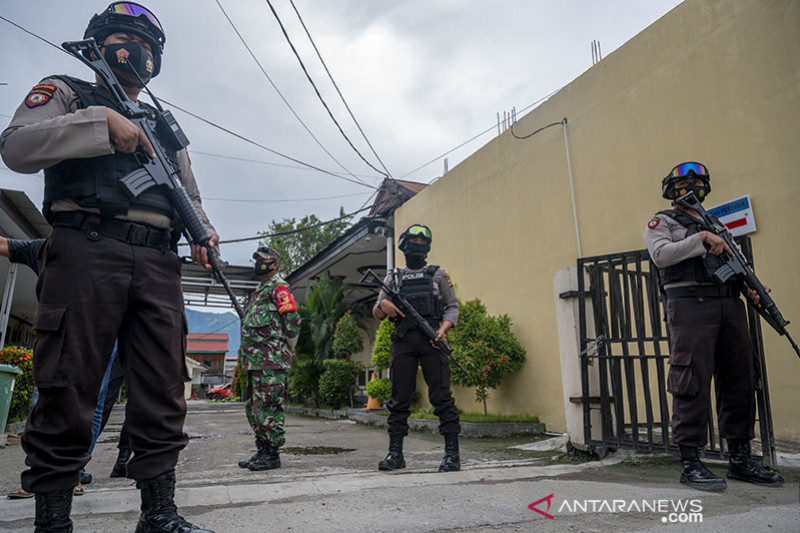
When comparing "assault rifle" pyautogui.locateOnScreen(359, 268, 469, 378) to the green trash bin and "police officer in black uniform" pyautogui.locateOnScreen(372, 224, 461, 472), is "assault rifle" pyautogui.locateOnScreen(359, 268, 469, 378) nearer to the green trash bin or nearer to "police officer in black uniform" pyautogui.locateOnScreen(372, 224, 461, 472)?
"police officer in black uniform" pyautogui.locateOnScreen(372, 224, 461, 472)

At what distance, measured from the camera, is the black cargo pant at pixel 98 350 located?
167cm

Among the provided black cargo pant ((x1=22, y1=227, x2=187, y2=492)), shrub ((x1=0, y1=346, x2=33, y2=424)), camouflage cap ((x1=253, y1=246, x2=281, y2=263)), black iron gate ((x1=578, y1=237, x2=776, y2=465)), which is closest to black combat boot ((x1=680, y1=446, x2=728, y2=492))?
black iron gate ((x1=578, y1=237, x2=776, y2=465))

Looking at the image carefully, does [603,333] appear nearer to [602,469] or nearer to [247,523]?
[602,469]

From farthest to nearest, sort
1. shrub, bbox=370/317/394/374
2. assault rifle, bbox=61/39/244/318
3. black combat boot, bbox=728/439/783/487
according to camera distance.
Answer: shrub, bbox=370/317/394/374 < black combat boot, bbox=728/439/783/487 < assault rifle, bbox=61/39/244/318

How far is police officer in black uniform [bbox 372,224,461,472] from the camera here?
12.4 feet

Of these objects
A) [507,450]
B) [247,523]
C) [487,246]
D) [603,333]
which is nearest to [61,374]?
A: [247,523]

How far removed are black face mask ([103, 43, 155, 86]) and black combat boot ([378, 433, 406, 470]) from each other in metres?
2.70

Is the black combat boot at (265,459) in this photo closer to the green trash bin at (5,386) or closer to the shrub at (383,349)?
the green trash bin at (5,386)

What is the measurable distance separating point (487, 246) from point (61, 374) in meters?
6.80

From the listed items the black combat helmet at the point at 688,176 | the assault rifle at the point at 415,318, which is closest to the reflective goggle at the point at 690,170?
the black combat helmet at the point at 688,176

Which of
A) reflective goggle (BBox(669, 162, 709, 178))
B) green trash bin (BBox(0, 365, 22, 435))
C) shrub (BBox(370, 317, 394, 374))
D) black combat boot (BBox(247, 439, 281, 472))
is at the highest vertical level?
reflective goggle (BBox(669, 162, 709, 178))

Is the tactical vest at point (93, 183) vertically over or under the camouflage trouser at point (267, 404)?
over

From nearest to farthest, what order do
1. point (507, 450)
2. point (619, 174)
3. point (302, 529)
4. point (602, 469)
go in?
point (302, 529) < point (602, 469) < point (507, 450) < point (619, 174)

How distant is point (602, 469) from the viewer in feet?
11.6
